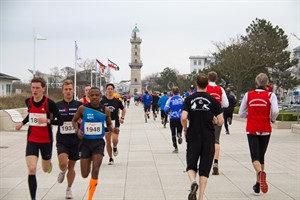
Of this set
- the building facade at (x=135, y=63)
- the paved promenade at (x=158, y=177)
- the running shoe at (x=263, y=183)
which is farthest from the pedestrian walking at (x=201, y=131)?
the building facade at (x=135, y=63)

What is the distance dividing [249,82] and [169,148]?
42666mm

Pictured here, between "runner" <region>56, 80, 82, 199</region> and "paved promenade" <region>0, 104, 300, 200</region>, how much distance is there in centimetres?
38

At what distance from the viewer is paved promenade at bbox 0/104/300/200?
25.7ft

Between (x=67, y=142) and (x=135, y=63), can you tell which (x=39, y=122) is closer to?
(x=67, y=142)

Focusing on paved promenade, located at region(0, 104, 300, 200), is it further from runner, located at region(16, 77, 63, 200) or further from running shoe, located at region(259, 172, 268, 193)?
runner, located at region(16, 77, 63, 200)

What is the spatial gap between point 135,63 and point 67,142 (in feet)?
431

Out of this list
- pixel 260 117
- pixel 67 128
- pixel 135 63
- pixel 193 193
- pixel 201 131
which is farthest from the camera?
pixel 135 63

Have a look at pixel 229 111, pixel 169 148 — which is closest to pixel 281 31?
pixel 229 111

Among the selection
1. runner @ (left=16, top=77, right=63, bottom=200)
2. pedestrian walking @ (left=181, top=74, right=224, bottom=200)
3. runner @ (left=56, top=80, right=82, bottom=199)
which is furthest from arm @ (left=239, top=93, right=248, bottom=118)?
runner @ (left=16, top=77, right=63, bottom=200)

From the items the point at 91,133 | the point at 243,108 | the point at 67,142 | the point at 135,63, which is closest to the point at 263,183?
the point at 243,108

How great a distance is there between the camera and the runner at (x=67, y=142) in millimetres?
7652

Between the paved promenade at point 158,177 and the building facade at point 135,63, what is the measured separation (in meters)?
123

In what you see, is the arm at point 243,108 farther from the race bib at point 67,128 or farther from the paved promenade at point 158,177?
the race bib at point 67,128

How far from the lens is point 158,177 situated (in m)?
9.47
